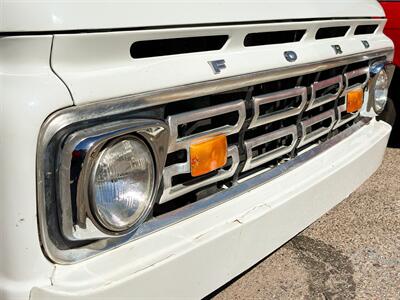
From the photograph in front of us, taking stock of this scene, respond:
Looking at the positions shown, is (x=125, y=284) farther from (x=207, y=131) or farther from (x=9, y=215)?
(x=207, y=131)

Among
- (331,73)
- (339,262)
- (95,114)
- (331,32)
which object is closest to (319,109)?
(331,73)

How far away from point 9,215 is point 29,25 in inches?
18.7

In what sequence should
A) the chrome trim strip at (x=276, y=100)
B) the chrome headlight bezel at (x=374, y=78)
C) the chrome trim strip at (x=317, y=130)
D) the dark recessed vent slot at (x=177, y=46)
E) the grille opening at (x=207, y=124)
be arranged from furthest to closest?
the chrome headlight bezel at (x=374, y=78)
the chrome trim strip at (x=317, y=130)
the chrome trim strip at (x=276, y=100)
the grille opening at (x=207, y=124)
the dark recessed vent slot at (x=177, y=46)

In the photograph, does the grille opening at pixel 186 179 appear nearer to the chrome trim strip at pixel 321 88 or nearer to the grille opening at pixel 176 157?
the grille opening at pixel 176 157

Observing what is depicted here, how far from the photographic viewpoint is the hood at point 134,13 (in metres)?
1.22

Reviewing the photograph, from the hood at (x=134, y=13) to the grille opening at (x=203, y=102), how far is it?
26cm

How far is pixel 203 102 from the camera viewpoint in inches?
70.5

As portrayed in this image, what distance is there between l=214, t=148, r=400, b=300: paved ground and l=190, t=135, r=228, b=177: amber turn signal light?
98 cm

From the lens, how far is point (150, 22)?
1475 mm

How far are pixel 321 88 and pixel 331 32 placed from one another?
34 centimetres

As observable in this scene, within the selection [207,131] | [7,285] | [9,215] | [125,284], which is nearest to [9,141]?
[9,215]

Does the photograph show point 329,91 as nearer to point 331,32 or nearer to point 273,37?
point 331,32

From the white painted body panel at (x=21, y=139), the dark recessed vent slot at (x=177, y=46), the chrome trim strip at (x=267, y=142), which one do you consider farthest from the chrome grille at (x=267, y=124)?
the white painted body panel at (x=21, y=139)

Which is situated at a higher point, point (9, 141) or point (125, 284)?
point (9, 141)
